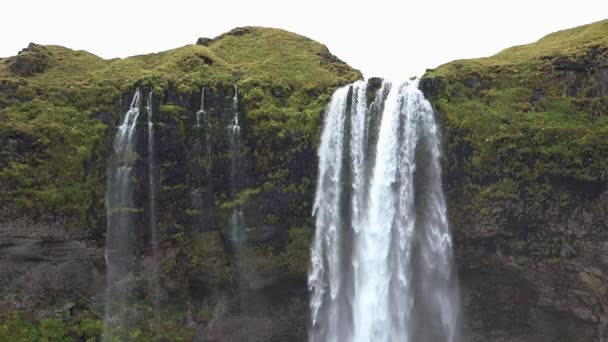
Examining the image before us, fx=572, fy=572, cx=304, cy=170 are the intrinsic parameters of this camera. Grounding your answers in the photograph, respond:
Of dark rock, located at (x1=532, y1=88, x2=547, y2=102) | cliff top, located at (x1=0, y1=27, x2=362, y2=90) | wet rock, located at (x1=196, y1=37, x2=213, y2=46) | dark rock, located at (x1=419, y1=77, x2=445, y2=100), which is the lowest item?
dark rock, located at (x1=532, y1=88, x2=547, y2=102)

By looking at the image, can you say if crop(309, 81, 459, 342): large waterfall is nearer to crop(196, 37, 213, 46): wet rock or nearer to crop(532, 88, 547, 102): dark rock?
crop(532, 88, 547, 102): dark rock

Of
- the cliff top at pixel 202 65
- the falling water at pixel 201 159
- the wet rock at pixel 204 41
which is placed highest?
the wet rock at pixel 204 41

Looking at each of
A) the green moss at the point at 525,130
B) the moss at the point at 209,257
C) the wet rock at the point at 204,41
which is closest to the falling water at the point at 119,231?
the moss at the point at 209,257

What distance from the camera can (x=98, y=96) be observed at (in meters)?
28.7

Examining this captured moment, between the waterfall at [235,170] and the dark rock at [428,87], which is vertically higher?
the dark rock at [428,87]

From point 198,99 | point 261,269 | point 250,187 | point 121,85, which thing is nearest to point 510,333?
point 261,269

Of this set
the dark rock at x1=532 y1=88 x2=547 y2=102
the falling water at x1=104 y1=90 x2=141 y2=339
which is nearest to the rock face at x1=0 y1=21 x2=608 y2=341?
the dark rock at x1=532 y1=88 x2=547 y2=102

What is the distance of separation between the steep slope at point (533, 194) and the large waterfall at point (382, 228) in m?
1.06

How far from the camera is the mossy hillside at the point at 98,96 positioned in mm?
26750

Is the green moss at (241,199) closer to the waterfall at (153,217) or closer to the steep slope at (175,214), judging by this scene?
the steep slope at (175,214)

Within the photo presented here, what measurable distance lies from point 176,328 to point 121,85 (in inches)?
483

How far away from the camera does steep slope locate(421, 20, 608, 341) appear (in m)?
23.3

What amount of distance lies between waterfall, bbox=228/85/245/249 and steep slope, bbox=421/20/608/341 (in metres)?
8.92

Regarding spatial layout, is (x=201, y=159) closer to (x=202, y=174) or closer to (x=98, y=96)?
(x=202, y=174)
